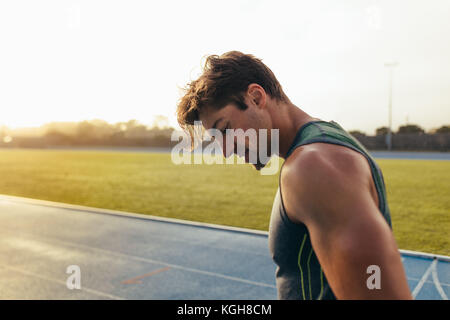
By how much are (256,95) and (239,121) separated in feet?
0.32

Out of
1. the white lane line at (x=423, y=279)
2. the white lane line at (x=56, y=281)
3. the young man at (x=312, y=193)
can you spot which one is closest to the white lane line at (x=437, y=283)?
the white lane line at (x=423, y=279)

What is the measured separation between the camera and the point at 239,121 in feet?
4.11

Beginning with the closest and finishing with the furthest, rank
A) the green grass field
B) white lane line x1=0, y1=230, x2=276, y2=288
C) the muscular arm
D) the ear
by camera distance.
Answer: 1. the muscular arm
2. the ear
3. white lane line x1=0, y1=230, x2=276, y2=288
4. the green grass field

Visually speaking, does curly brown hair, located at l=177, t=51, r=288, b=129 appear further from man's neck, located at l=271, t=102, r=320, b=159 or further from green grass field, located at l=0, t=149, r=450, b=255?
green grass field, located at l=0, t=149, r=450, b=255

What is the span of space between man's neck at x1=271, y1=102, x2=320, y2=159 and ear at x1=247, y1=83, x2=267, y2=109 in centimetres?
6

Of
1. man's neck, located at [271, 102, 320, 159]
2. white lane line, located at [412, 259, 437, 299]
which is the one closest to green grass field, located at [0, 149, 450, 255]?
white lane line, located at [412, 259, 437, 299]

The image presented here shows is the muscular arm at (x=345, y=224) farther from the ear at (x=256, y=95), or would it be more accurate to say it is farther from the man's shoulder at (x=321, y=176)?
the ear at (x=256, y=95)

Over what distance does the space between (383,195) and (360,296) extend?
28cm

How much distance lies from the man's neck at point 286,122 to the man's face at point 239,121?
0.03m

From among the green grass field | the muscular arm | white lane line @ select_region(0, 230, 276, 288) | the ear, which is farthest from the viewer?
the green grass field

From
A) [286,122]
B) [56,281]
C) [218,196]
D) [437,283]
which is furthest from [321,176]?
[218,196]

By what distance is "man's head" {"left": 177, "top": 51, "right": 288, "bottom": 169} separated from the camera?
1235mm

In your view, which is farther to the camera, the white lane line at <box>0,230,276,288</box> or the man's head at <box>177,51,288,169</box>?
the white lane line at <box>0,230,276,288</box>

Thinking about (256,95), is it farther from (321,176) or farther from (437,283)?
(437,283)
